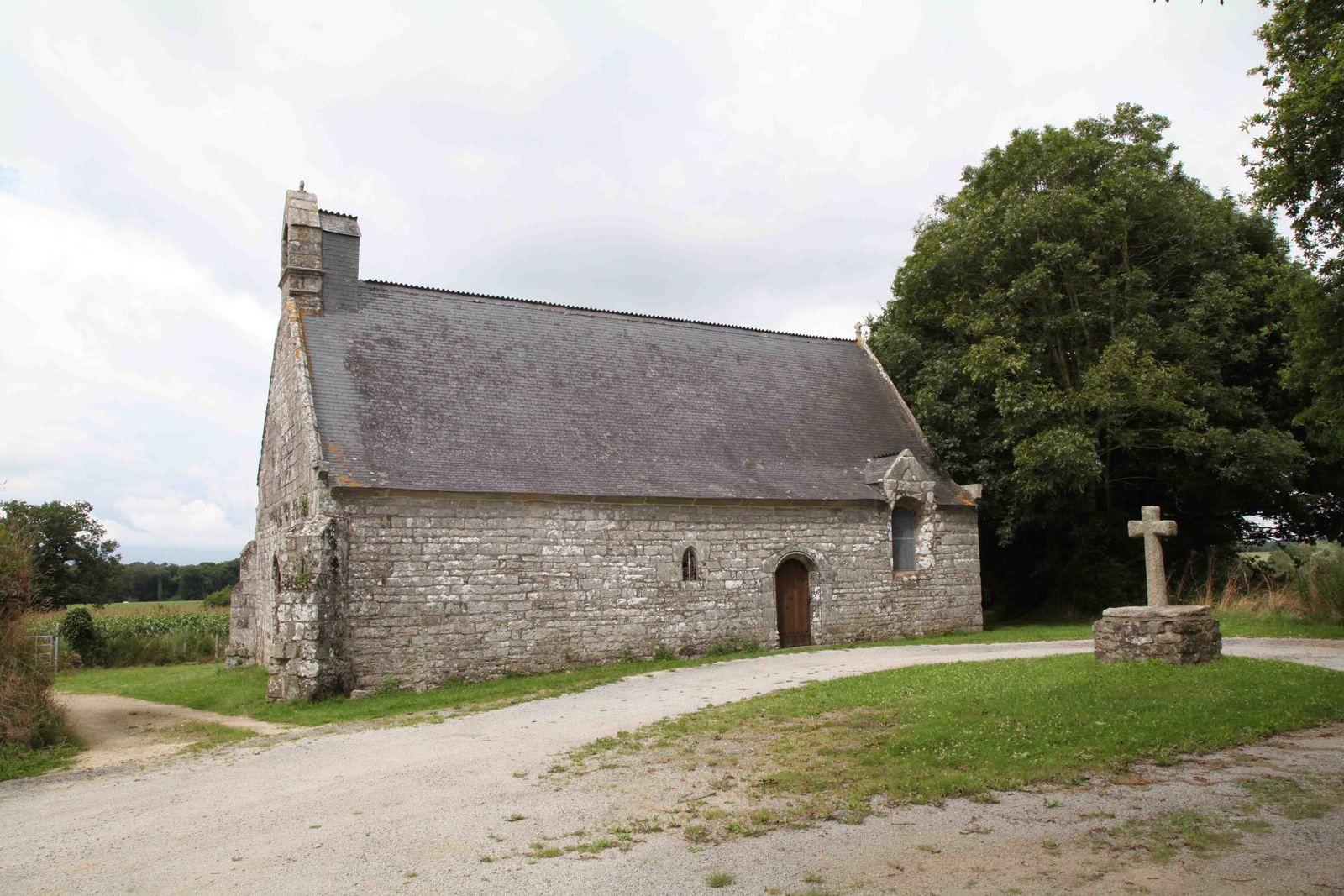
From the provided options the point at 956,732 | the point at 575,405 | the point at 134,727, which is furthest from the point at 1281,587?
the point at 134,727

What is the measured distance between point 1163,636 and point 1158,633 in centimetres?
6

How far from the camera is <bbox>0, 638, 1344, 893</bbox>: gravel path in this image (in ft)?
19.5

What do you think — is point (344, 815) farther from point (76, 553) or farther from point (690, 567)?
point (76, 553)

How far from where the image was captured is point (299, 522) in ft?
51.0

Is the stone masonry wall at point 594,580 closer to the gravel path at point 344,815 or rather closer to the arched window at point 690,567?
the arched window at point 690,567

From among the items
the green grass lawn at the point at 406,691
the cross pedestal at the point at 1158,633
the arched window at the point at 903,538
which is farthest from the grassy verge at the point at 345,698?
the cross pedestal at the point at 1158,633

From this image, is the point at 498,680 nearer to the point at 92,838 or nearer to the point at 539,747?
the point at 539,747

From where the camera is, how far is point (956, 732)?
8.68 metres

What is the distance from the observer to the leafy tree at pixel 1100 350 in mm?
20047

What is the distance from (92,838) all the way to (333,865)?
2671 millimetres

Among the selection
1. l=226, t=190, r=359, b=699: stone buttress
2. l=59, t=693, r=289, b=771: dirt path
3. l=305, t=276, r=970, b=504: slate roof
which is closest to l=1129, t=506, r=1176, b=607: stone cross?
l=305, t=276, r=970, b=504: slate roof

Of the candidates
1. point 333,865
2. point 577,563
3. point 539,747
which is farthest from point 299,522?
point 333,865

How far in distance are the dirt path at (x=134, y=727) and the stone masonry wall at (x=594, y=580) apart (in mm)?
2528

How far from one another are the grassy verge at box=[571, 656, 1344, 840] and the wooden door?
722 cm
